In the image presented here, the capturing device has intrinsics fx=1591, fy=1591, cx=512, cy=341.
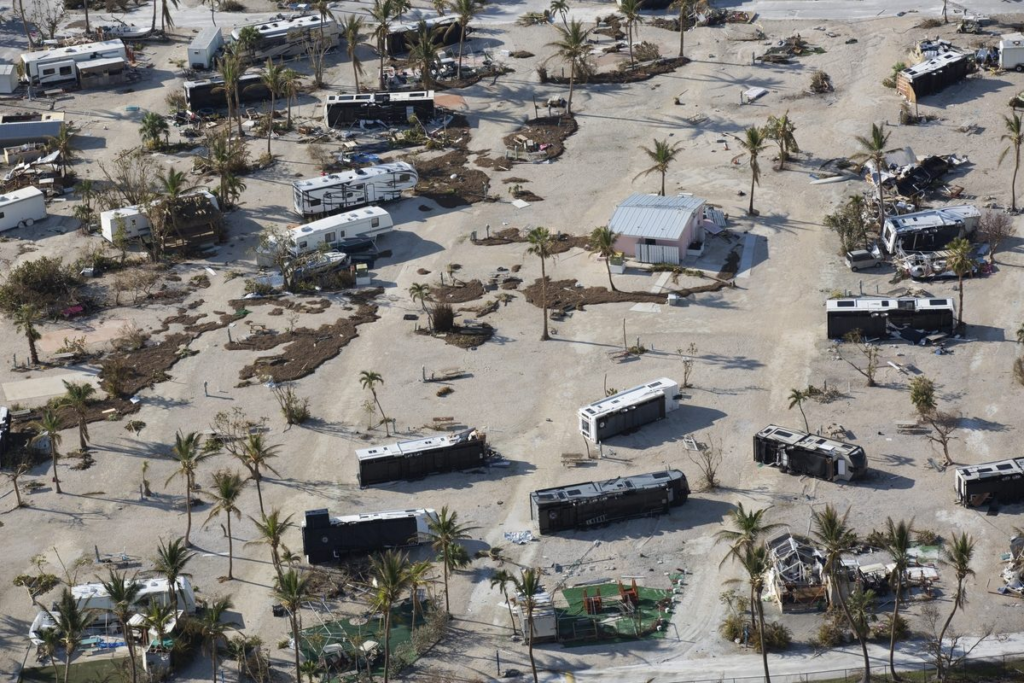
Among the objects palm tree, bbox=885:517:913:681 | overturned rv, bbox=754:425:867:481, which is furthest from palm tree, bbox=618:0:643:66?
palm tree, bbox=885:517:913:681

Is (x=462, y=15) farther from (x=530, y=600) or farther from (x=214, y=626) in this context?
(x=214, y=626)

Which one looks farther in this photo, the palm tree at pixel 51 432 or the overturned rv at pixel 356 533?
the palm tree at pixel 51 432

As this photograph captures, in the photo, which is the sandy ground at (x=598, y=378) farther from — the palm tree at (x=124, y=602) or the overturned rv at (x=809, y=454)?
the palm tree at (x=124, y=602)

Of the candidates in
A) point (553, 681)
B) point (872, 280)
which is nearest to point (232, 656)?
Answer: point (553, 681)

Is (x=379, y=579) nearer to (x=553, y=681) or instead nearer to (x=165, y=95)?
(x=553, y=681)

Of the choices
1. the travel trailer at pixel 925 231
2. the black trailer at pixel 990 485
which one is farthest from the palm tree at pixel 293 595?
the travel trailer at pixel 925 231

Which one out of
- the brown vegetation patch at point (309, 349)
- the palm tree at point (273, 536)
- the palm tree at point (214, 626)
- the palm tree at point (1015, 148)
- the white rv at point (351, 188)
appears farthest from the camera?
the white rv at point (351, 188)
